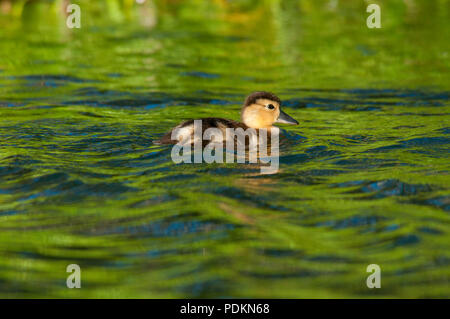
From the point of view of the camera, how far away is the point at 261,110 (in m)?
7.97

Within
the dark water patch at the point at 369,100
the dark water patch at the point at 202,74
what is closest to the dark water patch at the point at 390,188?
the dark water patch at the point at 369,100

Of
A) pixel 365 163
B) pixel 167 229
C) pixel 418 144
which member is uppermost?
pixel 418 144

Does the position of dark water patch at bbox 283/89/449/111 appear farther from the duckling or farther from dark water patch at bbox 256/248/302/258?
dark water patch at bbox 256/248/302/258

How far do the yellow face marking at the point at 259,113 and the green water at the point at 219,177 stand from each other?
1.04ft

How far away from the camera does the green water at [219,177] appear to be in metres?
4.71

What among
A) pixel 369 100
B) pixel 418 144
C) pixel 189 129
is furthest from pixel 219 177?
pixel 369 100

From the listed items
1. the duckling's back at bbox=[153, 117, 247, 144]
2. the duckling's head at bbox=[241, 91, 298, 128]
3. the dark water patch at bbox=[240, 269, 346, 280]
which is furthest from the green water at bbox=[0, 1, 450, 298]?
the duckling's head at bbox=[241, 91, 298, 128]

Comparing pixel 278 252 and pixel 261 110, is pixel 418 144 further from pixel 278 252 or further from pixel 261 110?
pixel 278 252

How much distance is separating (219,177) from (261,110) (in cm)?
177

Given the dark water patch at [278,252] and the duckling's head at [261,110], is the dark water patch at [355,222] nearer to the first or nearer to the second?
the dark water patch at [278,252]

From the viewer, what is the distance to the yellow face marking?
26.0 ft

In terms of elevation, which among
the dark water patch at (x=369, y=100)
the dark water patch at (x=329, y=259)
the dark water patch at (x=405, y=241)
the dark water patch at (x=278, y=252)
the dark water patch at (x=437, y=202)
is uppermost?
the dark water patch at (x=369, y=100)

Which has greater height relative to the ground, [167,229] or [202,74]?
[202,74]
